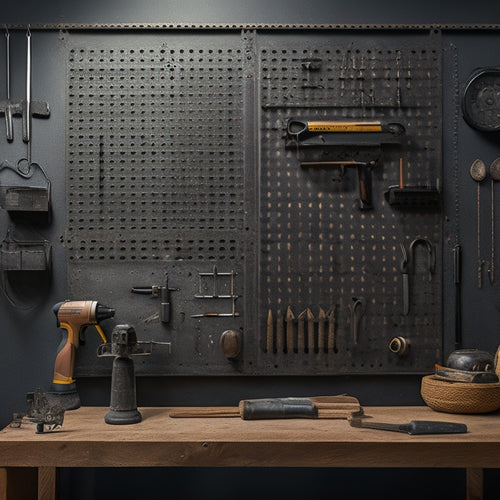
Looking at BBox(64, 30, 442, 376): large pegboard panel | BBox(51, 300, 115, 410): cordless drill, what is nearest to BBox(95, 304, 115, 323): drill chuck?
BBox(51, 300, 115, 410): cordless drill

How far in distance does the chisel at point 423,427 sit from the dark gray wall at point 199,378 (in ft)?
1.79

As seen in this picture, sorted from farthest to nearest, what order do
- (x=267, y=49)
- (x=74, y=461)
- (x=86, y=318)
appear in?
(x=267, y=49)
(x=86, y=318)
(x=74, y=461)

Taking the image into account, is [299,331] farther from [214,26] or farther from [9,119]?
[9,119]

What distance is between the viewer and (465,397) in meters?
2.57

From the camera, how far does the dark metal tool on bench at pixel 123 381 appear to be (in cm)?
253

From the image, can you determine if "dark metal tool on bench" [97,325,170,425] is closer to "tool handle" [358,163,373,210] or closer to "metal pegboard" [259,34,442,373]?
"metal pegboard" [259,34,442,373]

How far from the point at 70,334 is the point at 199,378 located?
0.69 meters

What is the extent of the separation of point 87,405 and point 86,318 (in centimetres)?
50

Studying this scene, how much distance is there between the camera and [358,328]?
9.58ft
